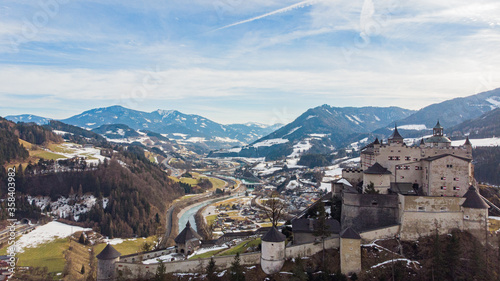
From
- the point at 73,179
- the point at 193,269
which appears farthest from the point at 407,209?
the point at 73,179

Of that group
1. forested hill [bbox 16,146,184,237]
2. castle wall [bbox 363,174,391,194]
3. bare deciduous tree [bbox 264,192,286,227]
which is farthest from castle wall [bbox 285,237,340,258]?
forested hill [bbox 16,146,184,237]

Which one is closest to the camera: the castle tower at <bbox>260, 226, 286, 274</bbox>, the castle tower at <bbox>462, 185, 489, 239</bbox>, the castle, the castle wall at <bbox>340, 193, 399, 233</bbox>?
the castle tower at <bbox>260, 226, 286, 274</bbox>

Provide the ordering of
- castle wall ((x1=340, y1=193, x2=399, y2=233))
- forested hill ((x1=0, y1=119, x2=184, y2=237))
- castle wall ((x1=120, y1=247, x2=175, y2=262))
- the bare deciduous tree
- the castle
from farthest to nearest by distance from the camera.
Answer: forested hill ((x1=0, y1=119, x2=184, y2=237)), the bare deciduous tree, castle wall ((x1=120, y1=247, x2=175, y2=262)), castle wall ((x1=340, y1=193, x2=399, y2=233)), the castle

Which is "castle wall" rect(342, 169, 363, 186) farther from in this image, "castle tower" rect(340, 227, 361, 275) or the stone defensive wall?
"castle tower" rect(340, 227, 361, 275)

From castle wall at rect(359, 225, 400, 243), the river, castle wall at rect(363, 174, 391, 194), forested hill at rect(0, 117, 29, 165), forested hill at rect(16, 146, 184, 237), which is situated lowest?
the river

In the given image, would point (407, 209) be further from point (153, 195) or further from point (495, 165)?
point (495, 165)

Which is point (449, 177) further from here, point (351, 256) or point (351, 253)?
point (351, 256)

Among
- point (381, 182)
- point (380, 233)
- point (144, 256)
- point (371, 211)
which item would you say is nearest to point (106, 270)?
point (144, 256)
